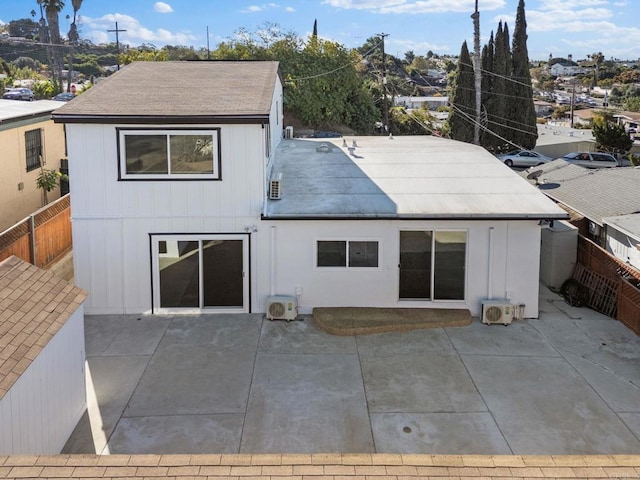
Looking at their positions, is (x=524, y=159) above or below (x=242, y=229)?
above

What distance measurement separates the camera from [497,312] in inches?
488

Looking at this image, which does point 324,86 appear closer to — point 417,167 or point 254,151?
point 417,167

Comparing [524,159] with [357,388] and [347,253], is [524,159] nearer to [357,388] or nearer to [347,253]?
[347,253]

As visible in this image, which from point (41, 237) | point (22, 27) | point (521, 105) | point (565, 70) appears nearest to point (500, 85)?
point (521, 105)

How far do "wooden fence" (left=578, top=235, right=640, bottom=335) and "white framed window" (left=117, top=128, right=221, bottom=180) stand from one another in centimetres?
854

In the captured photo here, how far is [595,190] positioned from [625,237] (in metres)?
4.26

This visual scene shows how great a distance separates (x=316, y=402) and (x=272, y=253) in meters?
4.25

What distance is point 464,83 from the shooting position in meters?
39.8

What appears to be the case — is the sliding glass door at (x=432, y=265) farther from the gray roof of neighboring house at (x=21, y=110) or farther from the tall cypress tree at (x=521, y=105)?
the tall cypress tree at (x=521, y=105)

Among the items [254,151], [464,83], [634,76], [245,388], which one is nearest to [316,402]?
[245,388]

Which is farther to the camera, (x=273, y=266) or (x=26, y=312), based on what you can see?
(x=273, y=266)

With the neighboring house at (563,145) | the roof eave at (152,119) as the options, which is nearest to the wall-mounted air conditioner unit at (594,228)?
the roof eave at (152,119)

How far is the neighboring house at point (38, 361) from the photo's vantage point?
6422 millimetres

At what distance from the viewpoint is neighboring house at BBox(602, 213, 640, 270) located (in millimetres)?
13719
